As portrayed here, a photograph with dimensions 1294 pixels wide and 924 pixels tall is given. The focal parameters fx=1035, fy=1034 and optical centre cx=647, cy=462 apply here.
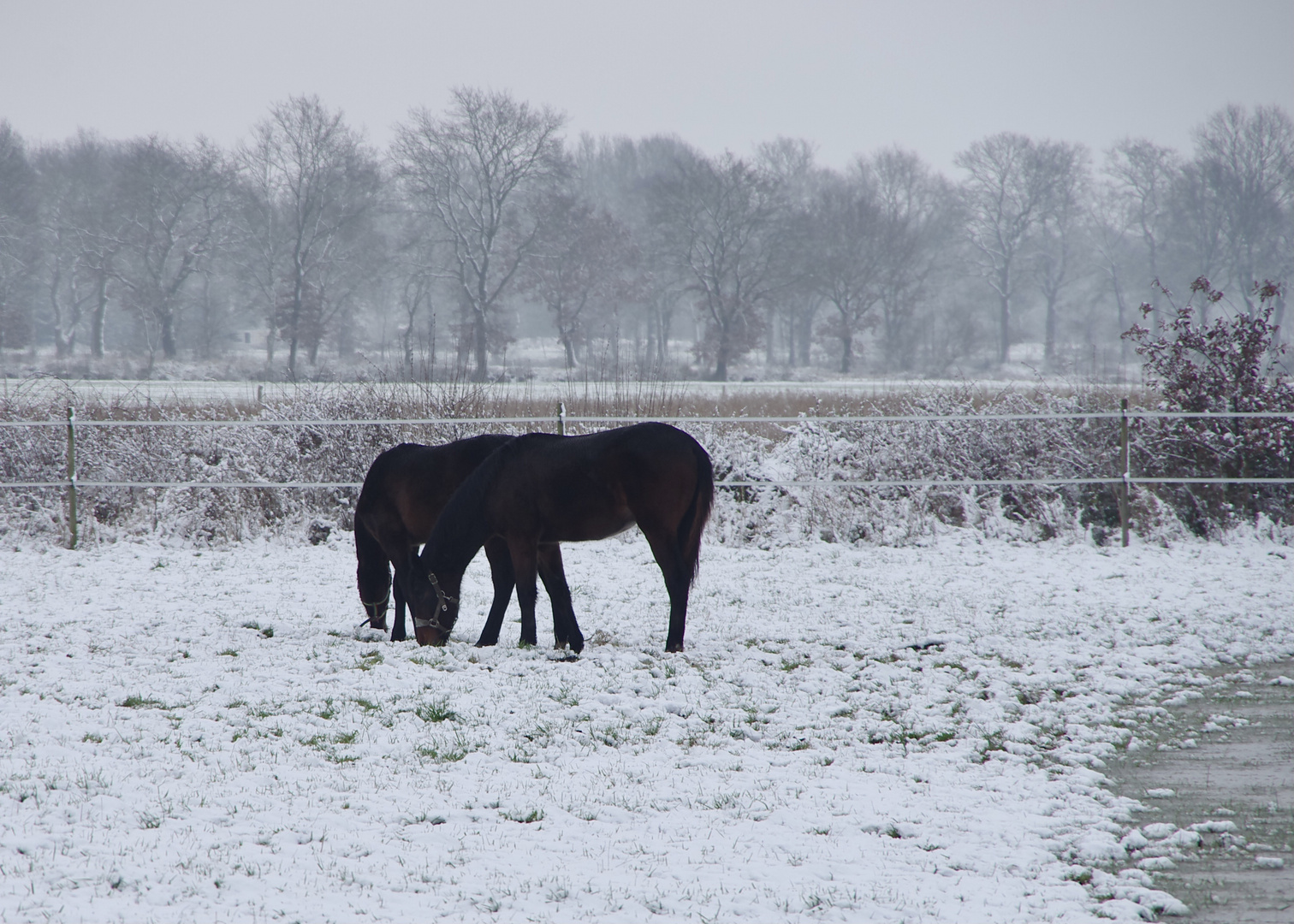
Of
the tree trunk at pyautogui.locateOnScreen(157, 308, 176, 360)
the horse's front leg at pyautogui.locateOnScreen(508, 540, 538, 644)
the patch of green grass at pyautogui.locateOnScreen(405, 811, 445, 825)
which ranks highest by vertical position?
the tree trunk at pyautogui.locateOnScreen(157, 308, 176, 360)

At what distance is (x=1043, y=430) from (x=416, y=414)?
7.01 meters

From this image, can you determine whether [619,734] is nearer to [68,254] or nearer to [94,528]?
[94,528]

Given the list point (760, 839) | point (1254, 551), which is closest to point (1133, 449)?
point (1254, 551)

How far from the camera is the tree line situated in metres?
38.2

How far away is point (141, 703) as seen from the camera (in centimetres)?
492

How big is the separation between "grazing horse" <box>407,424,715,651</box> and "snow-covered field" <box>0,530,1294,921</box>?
414mm

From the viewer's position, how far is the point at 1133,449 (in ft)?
35.4

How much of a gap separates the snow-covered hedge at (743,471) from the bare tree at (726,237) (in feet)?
90.8

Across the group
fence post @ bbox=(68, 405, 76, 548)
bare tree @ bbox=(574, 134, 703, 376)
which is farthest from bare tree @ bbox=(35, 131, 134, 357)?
fence post @ bbox=(68, 405, 76, 548)

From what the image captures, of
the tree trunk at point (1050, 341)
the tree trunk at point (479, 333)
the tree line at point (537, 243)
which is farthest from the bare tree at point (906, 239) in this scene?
the tree trunk at point (479, 333)

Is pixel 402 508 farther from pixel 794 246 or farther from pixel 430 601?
pixel 794 246

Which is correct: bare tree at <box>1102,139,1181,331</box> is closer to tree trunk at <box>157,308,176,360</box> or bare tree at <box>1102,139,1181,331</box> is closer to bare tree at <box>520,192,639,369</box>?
bare tree at <box>520,192,639,369</box>

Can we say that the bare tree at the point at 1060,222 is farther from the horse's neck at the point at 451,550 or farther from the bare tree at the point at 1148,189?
the horse's neck at the point at 451,550

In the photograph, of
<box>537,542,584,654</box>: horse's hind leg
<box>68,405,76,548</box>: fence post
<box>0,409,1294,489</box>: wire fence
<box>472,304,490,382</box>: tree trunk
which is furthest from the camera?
<box>472,304,490,382</box>: tree trunk
